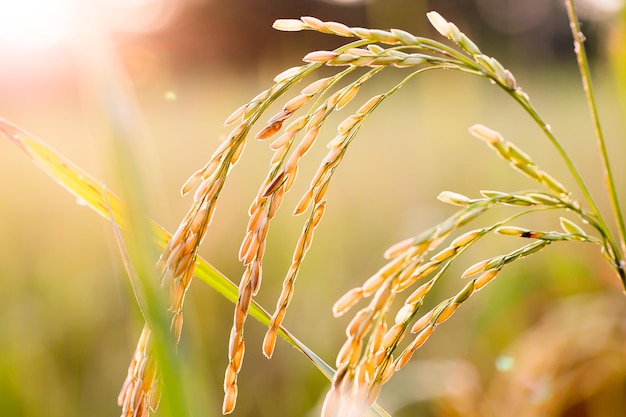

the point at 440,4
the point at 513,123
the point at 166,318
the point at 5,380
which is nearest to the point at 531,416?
the point at 166,318

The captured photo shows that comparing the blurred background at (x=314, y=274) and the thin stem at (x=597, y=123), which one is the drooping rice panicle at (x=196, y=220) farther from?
the thin stem at (x=597, y=123)

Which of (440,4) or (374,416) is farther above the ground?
(440,4)

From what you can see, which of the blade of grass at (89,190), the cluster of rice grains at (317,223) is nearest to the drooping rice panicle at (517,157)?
the cluster of rice grains at (317,223)

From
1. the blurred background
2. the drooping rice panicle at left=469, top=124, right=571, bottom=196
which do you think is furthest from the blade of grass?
the drooping rice panicle at left=469, top=124, right=571, bottom=196

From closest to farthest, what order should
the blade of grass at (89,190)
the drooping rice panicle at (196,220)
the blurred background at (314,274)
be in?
the drooping rice panicle at (196,220) < the blade of grass at (89,190) < the blurred background at (314,274)

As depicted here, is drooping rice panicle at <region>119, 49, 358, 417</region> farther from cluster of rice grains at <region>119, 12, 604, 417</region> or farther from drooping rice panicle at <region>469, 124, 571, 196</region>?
drooping rice panicle at <region>469, 124, 571, 196</region>

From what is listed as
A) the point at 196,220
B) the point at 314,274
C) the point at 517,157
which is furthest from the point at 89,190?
the point at 314,274

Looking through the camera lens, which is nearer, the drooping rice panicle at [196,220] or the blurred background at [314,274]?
the drooping rice panicle at [196,220]

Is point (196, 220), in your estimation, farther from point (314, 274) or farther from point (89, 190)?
point (314, 274)

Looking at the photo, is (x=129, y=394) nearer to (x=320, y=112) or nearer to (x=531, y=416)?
(x=320, y=112)
